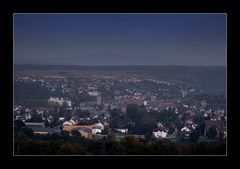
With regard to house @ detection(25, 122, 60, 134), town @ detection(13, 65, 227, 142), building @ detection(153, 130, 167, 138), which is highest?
town @ detection(13, 65, 227, 142)

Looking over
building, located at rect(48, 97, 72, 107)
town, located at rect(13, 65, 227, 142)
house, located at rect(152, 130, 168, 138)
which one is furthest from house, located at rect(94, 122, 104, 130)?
house, located at rect(152, 130, 168, 138)

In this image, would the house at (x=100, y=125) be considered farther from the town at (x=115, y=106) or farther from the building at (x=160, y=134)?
the building at (x=160, y=134)

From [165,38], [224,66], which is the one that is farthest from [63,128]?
[224,66]

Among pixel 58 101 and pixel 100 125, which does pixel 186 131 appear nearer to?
pixel 100 125

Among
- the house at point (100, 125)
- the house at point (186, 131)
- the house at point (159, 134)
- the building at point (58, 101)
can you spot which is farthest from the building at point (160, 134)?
the building at point (58, 101)

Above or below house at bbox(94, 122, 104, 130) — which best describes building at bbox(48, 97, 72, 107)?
above

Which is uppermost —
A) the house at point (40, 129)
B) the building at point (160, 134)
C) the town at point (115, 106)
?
the town at point (115, 106)

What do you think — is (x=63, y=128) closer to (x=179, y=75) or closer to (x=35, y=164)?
(x=35, y=164)

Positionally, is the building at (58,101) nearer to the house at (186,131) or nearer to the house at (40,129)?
the house at (40,129)

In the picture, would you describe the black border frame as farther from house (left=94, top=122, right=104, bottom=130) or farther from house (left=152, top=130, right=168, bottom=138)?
house (left=94, top=122, right=104, bottom=130)

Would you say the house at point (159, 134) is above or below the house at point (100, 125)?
below
